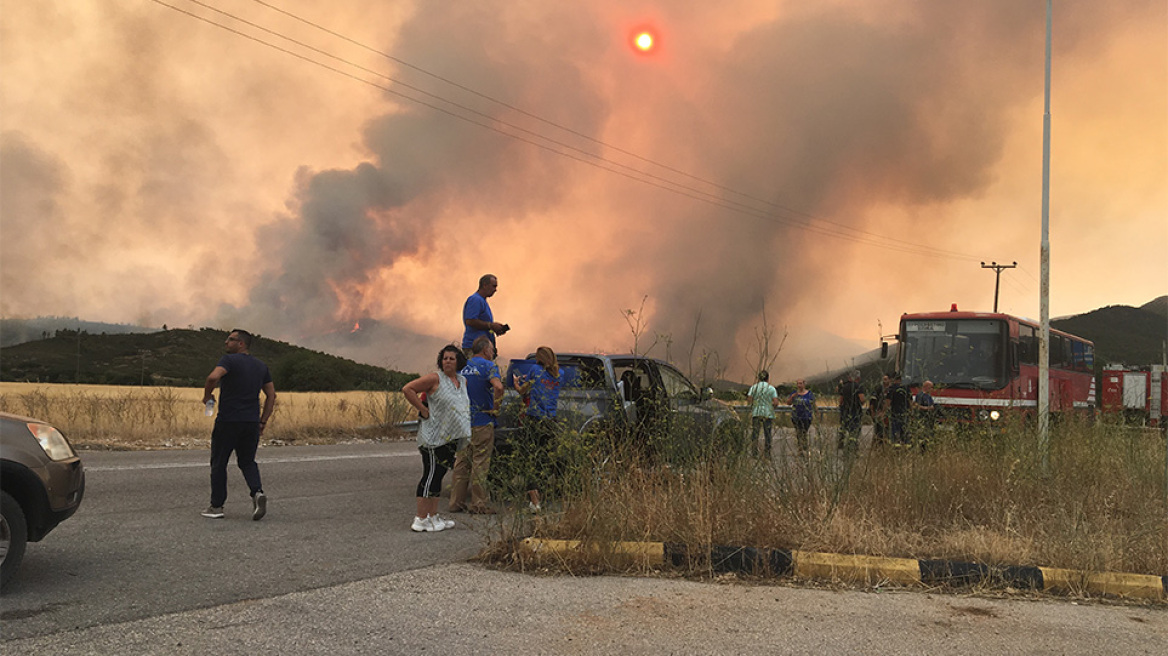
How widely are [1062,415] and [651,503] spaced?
8.89m

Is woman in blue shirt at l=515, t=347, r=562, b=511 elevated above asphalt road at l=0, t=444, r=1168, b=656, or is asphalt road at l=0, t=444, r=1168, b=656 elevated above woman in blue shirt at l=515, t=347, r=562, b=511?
woman in blue shirt at l=515, t=347, r=562, b=511

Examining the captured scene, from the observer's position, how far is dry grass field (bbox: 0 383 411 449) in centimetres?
1634

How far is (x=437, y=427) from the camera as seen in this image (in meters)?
8.02

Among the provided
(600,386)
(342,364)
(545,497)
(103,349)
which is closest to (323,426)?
(600,386)

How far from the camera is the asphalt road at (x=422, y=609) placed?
462 centimetres

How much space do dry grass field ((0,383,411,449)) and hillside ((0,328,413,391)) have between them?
48020mm

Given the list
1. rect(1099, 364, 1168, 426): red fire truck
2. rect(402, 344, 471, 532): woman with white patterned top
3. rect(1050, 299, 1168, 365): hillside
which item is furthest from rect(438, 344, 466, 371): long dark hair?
rect(1050, 299, 1168, 365): hillside

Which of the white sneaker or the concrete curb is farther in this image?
the white sneaker

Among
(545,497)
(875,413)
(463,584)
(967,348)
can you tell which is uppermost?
(967,348)

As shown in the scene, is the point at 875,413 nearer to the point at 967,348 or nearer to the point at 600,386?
the point at 600,386

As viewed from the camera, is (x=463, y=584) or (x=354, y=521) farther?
(x=354, y=521)

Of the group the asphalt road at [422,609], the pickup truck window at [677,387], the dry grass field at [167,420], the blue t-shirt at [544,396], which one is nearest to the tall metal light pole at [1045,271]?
the pickup truck window at [677,387]

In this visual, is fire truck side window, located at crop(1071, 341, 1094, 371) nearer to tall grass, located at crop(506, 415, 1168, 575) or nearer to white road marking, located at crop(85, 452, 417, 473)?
tall grass, located at crop(506, 415, 1168, 575)

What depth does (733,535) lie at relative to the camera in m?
6.84
